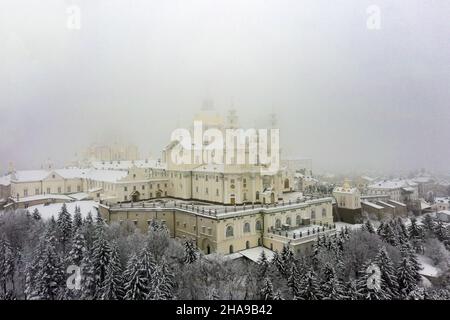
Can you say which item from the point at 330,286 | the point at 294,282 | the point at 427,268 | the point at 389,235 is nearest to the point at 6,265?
the point at 294,282

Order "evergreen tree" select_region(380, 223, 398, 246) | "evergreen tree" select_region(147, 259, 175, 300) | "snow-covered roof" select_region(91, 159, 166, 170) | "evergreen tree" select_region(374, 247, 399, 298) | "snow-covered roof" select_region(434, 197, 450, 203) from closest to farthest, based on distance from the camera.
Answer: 1. "evergreen tree" select_region(147, 259, 175, 300)
2. "evergreen tree" select_region(374, 247, 399, 298)
3. "evergreen tree" select_region(380, 223, 398, 246)
4. "snow-covered roof" select_region(434, 197, 450, 203)
5. "snow-covered roof" select_region(91, 159, 166, 170)

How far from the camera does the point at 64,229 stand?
10.8 meters

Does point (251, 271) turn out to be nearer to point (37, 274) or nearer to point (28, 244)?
point (37, 274)

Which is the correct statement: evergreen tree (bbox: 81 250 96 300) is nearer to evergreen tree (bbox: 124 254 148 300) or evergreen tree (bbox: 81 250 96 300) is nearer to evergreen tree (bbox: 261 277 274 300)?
evergreen tree (bbox: 124 254 148 300)

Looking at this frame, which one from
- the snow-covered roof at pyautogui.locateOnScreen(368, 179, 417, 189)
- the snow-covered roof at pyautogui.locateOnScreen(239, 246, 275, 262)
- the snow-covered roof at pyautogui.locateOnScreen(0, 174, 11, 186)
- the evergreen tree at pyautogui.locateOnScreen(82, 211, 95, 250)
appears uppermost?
the snow-covered roof at pyautogui.locateOnScreen(0, 174, 11, 186)

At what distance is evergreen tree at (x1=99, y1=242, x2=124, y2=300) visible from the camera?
7977 millimetres

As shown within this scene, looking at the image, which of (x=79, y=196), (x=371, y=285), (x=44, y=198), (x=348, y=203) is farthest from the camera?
(x=348, y=203)

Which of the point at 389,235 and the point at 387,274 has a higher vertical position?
the point at 389,235

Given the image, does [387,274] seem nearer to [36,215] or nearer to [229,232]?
[229,232]

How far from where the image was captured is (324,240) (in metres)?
12.0

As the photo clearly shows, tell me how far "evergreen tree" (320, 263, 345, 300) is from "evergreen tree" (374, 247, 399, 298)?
4.37ft

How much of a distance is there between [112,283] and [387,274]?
23.2 feet

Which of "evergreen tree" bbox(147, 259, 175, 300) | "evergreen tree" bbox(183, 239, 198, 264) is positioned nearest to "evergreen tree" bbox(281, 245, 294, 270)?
"evergreen tree" bbox(183, 239, 198, 264)
